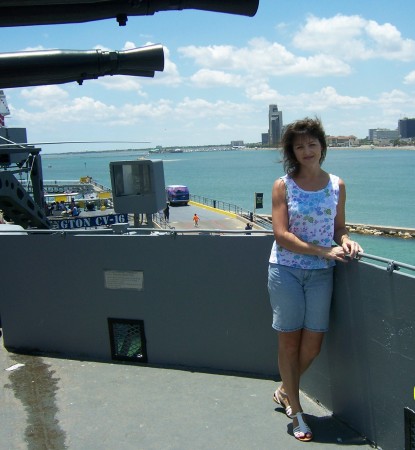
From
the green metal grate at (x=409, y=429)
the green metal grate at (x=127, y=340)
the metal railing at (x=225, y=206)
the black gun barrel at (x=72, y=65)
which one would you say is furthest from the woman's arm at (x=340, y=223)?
the metal railing at (x=225, y=206)

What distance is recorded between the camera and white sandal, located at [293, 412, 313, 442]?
311cm

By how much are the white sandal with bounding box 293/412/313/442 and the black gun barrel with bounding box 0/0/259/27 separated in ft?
7.43

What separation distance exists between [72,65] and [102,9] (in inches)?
27.9

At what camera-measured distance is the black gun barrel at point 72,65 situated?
292cm

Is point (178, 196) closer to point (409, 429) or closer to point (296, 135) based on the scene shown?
point (296, 135)

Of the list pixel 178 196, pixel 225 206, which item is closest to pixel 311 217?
pixel 178 196

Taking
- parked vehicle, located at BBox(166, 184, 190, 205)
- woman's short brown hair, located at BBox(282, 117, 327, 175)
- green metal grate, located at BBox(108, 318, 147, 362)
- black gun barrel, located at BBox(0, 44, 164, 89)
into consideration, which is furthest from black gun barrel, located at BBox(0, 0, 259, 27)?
parked vehicle, located at BBox(166, 184, 190, 205)

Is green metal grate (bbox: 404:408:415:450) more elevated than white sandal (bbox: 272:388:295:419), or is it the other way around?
green metal grate (bbox: 404:408:415:450)

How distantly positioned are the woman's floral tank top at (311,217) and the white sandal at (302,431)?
0.92 metres

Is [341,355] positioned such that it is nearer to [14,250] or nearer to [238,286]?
[238,286]

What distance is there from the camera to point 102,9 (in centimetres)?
248

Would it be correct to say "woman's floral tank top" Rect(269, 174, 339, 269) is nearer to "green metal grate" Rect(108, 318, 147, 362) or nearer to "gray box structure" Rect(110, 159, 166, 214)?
"green metal grate" Rect(108, 318, 147, 362)

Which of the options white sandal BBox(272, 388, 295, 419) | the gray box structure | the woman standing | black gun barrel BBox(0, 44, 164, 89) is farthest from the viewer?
the gray box structure

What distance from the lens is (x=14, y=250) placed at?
15.0ft
